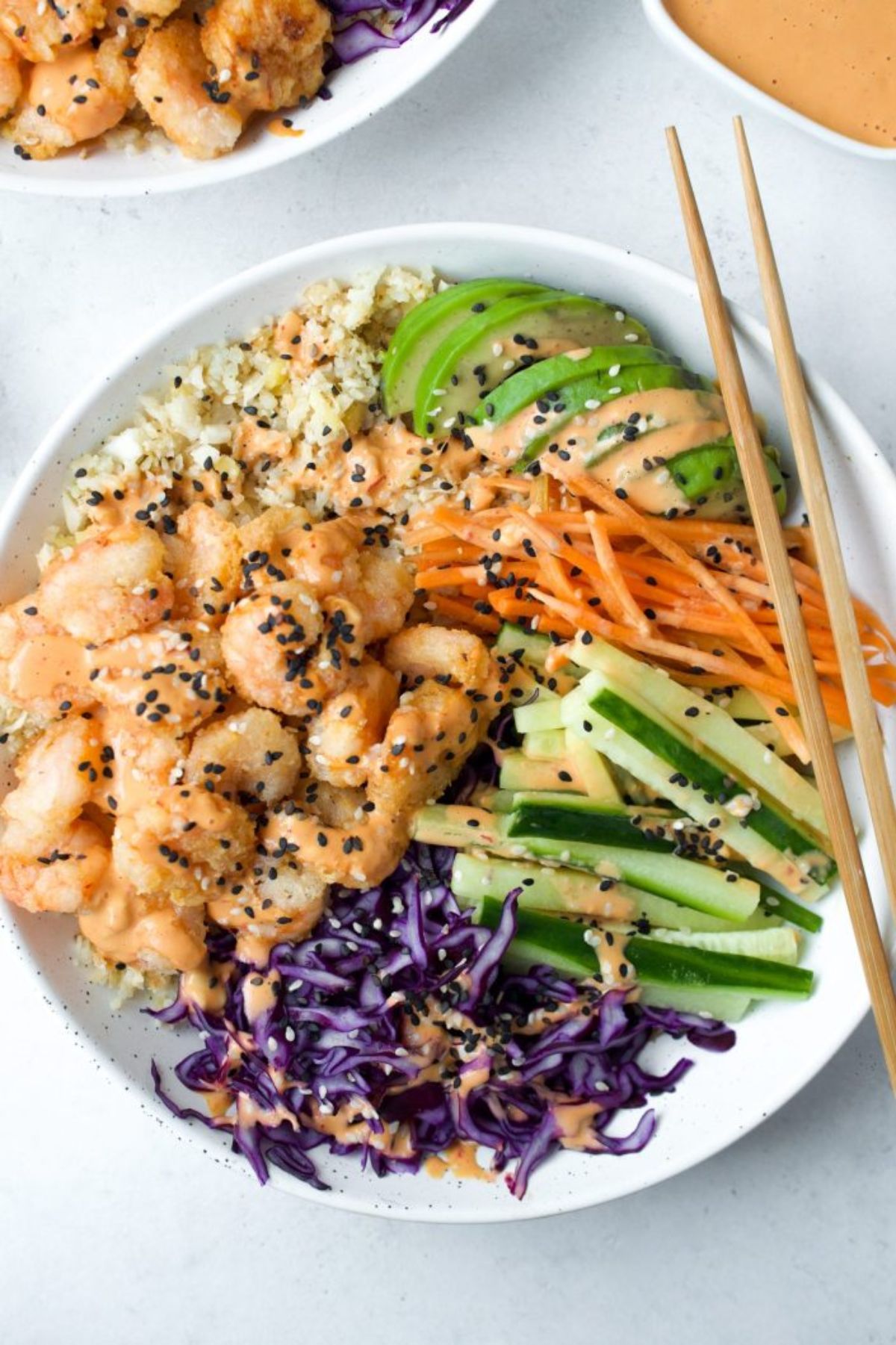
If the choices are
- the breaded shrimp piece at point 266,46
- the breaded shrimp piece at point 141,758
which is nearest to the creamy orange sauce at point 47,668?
the breaded shrimp piece at point 141,758

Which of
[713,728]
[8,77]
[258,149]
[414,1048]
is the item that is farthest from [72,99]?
[414,1048]

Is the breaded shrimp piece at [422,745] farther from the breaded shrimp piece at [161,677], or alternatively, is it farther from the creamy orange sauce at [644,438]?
the creamy orange sauce at [644,438]

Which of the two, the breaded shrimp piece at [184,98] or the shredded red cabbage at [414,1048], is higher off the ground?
the breaded shrimp piece at [184,98]

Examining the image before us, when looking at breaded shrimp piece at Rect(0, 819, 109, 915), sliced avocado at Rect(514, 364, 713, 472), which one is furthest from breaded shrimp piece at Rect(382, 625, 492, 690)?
breaded shrimp piece at Rect(0, 819, 109, 915)

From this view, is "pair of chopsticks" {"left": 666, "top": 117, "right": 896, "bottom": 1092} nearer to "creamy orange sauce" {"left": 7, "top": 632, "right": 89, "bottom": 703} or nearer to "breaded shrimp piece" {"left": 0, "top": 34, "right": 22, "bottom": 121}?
"creamy orange sauce" {"left": 7, "top": 632, "right": 89, "bottom": 703}

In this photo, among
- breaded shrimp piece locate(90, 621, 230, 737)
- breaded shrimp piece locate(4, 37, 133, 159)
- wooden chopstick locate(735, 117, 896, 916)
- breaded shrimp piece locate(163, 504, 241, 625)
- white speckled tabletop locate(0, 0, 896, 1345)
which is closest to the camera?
wooden chopstick locate(735, 117, 896, 916)

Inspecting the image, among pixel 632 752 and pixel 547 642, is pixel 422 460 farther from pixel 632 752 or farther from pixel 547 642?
pixel 632 752

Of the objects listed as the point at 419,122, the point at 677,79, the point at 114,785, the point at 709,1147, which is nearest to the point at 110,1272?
the point at 114,785
